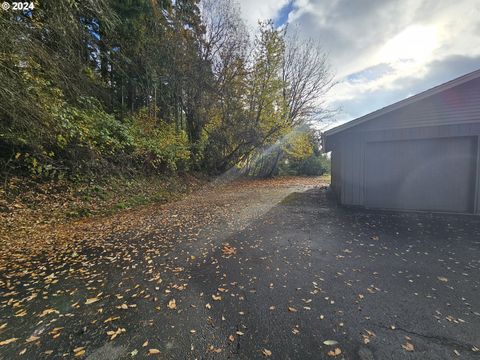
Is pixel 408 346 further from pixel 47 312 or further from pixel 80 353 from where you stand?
pixel 47 312

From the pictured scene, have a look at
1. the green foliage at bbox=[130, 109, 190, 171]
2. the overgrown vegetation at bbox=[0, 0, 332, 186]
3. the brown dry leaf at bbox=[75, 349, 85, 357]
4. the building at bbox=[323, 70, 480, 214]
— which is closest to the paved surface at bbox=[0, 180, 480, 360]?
the brown dry leaf at bbox=[75, 349, 85, 357]

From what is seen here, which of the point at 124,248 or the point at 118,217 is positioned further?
the point at 118,217

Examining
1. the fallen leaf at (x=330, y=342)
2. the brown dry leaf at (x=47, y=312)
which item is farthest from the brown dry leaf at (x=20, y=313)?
the fallen leaf at (x=330, y=342)

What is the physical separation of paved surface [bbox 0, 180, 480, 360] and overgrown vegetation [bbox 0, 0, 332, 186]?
9.20 ft

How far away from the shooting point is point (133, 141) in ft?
26.2

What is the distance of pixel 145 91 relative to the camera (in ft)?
31.5

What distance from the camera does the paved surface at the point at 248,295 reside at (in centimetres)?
181

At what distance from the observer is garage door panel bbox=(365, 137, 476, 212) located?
5547mm

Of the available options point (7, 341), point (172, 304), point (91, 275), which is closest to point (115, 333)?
point (172, 304)

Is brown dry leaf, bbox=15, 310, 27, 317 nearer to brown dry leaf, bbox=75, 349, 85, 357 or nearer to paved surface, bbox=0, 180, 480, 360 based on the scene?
paved surface, bbox=0, 180, 480, 360

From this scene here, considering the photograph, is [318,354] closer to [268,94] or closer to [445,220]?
[445,220]

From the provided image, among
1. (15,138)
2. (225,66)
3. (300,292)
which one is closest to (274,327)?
(300,292)

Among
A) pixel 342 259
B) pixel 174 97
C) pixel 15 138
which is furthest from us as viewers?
pixel 174 97

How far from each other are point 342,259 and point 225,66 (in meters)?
12.3
